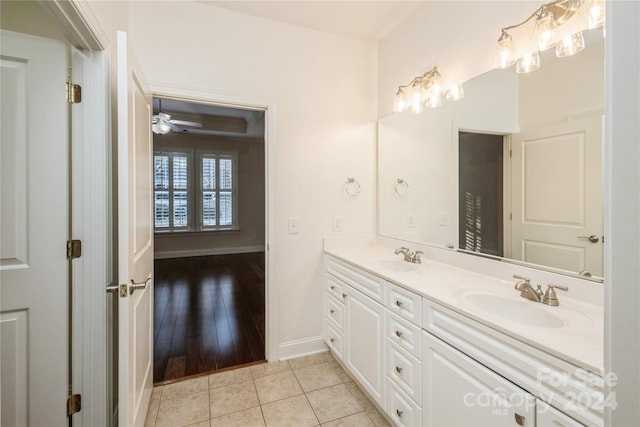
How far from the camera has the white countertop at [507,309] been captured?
0.84 m

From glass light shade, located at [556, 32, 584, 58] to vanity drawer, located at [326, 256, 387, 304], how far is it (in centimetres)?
139

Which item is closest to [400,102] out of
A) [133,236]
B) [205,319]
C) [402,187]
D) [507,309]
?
[402,187]

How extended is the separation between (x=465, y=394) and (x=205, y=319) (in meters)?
2.62

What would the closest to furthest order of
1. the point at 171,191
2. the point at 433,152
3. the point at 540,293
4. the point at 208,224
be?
the point at 540,293 → the point at 433,152 → the point at 171,191 → the point at 208,224

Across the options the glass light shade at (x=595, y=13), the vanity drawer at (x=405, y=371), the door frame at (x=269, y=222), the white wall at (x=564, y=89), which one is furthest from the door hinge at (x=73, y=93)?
the glass light shade at (x=595, y=13)

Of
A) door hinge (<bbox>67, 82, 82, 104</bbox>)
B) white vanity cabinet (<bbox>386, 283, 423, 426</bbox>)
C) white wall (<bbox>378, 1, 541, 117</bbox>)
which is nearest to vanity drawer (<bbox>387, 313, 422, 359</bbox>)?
white vanity cabinet (<bbox>386, 283, 423, 426</bbox>)

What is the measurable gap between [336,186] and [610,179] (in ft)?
6.87

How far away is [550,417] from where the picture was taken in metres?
0.85

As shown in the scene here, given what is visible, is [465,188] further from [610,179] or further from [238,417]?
[238,417]

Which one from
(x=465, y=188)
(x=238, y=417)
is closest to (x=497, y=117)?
(x=465, y=188)

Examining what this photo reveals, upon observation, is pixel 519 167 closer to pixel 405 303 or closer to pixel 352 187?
pixel 405 303

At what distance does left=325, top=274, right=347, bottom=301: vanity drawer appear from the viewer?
81.9 inches

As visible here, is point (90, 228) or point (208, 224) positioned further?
point (208, 224)

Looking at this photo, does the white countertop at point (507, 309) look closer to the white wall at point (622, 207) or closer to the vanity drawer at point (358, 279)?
the vanity drawer at point (358, 279)
